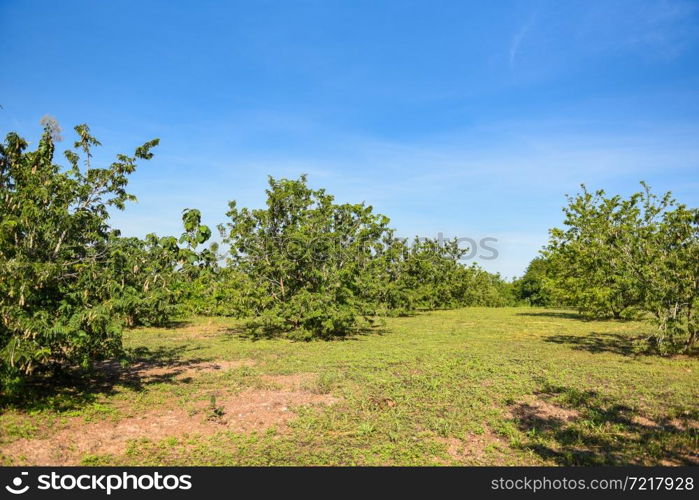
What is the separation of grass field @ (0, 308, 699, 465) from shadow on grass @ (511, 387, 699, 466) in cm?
3

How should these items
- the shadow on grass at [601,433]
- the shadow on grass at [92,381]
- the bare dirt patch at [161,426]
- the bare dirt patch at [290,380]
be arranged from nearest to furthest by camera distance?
the bare dirt patch at [161,426], the shadow on grass at [601,433], the shadow on grass at [92,381], the bare dirt patch at [290,380]

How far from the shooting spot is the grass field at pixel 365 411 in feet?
20.6

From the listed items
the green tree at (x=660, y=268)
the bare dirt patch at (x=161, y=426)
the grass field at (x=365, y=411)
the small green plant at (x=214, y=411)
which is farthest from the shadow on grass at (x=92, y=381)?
the green tree at (x=660, y=268)

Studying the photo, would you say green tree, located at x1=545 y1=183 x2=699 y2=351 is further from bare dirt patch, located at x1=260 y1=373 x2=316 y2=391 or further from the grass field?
bare dirt patch, located at x1=260 y1=373 x2=316 y2=391

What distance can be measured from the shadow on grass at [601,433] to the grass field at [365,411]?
0.03m

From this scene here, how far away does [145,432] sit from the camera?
7055 mm

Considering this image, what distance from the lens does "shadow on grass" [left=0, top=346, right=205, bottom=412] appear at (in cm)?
776

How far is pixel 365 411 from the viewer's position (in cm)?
831

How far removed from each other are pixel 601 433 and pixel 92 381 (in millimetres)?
10469

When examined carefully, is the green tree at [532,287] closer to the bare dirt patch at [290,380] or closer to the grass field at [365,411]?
the grass field at [365,411]

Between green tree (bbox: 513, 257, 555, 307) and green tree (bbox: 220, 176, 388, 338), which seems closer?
green tree (bbox: 220, 176, 388, 338)

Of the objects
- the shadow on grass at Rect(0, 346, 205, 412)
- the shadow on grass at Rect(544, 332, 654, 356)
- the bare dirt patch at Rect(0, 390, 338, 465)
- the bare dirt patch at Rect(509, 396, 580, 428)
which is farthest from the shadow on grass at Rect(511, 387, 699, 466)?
the shadow on grass at Rect(544, 332, 654, 356)

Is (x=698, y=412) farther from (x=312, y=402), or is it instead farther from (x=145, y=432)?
(x=145, y=432)

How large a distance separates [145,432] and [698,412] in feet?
32.8
